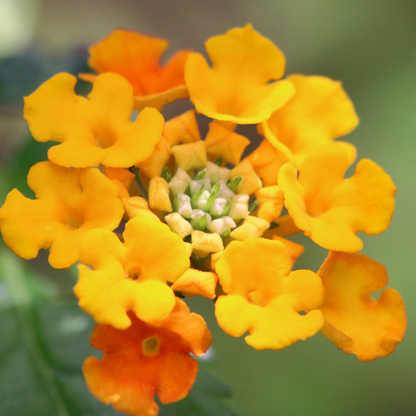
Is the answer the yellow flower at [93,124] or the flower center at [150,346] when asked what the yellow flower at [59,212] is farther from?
the flower center at [150,346]

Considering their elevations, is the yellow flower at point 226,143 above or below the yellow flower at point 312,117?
below

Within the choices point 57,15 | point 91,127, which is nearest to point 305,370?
point 91,127

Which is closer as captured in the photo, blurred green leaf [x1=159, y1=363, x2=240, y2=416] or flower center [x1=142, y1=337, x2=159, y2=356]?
flower center [x1=142, y1=337, x2=159, y2=356]

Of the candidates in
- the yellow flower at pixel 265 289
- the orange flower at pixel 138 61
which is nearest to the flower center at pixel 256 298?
the yellow flower at pixel 265 289

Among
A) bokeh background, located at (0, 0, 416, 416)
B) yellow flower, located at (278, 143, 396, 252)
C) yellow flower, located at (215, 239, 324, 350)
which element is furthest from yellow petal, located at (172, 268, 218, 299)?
bokeh background, located at (0, 0, 416, 416)

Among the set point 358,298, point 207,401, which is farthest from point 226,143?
point 207,401

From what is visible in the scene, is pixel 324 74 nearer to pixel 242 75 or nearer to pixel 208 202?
pixel 242 75

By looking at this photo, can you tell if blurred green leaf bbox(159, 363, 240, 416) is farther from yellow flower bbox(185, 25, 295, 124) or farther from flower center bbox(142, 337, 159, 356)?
yellow flower bbox(185, 25, 295, 124)
